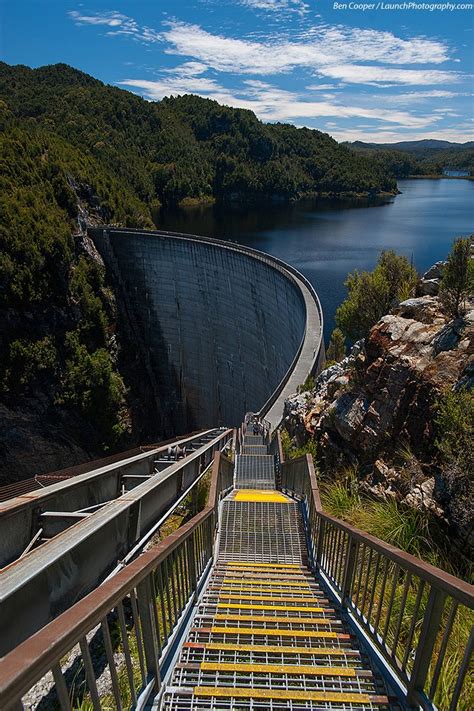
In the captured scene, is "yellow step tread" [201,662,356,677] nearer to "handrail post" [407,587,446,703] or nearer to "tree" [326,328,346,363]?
"handrail post" [407,587,446,703]

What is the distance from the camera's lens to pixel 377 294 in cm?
1908

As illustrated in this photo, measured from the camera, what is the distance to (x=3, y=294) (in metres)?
32.9

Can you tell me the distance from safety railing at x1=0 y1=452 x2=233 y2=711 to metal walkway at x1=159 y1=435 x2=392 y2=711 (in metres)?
0.18

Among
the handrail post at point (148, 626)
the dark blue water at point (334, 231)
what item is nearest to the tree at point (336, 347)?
the dark blue water at point (334, 231)

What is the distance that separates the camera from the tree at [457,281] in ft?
34.7

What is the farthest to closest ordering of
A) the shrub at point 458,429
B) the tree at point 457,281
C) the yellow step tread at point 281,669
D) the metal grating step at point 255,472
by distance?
the metal grating step at point 255,472 → the tree at point 457,281 → the shrub at point 458,429 → the yellow step tread at point 281,669

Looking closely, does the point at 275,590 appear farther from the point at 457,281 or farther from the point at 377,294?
the point at 377,294

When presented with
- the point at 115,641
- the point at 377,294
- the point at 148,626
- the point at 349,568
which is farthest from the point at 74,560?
Answer: the point at 377,294

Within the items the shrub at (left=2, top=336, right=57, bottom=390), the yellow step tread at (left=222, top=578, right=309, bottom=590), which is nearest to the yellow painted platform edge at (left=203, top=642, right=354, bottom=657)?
the yellow step tread at (left=222, top=578, right=309, bottom=590)

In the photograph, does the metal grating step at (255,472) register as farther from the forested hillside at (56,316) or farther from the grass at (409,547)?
the forested hillside at (56,316)

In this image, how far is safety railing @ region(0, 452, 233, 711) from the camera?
4.76 ft

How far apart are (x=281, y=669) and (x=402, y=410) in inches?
266

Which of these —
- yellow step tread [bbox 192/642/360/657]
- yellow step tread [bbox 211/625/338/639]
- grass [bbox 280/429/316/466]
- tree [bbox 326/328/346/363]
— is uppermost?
yellow step tread [bbox 192/642/360/657]

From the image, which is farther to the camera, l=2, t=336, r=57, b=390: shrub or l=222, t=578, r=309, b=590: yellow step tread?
l=2, t=336, r=57, b=390: shrub
